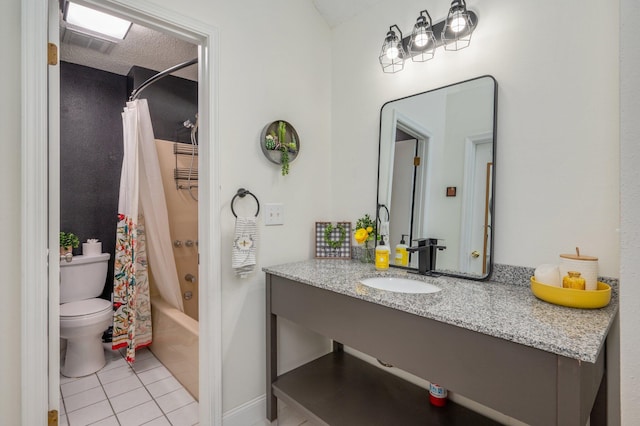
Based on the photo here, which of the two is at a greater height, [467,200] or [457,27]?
[457,27]

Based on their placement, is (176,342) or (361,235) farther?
(176,342)

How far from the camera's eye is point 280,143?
1.85 m

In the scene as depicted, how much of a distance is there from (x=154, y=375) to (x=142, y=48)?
2473 millimetres

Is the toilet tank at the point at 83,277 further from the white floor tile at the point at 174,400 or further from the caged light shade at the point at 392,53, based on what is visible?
the caged light shade at the point at 392,53

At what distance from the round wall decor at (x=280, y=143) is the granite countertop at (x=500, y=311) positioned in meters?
0.67

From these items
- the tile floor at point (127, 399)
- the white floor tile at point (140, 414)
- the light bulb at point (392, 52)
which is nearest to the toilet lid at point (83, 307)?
the tile floor at point (127, 399)

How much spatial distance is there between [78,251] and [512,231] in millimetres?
3210

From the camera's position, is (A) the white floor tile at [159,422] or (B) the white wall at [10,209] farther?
(A) the white floor tile at [159,422]

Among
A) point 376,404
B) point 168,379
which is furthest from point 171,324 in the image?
point 376,404

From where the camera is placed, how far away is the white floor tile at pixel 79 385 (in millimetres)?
2102

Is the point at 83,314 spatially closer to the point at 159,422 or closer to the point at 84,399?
the point at 84,399

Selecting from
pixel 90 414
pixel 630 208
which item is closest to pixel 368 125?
pixel 630 208

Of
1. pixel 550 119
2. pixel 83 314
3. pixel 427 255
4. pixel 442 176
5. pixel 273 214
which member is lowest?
pixel 83 314

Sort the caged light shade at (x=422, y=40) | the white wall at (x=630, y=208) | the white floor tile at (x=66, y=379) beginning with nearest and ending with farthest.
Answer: the white wall at (x=630, y=208), the caged light shade at (x=422, y=40), the white floor tile at (x=66, y=379)
